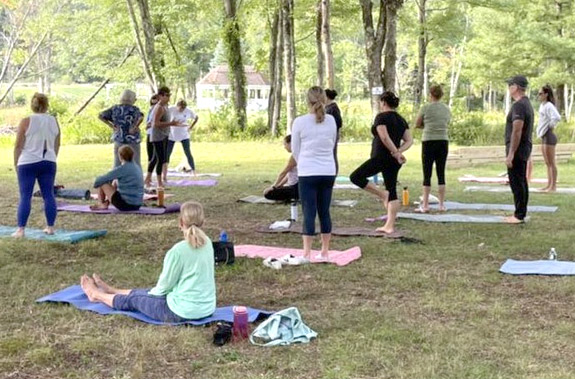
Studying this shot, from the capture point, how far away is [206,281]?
458 centimetres

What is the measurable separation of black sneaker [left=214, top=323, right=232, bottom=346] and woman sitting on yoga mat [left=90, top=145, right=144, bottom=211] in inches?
209

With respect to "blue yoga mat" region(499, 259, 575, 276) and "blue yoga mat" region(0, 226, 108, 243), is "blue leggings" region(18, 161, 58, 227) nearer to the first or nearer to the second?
"blue yoga mat" region(0, 226, 108, 243)

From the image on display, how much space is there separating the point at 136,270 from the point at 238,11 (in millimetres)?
20788

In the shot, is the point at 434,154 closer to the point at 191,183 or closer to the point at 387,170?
the point at 387,170

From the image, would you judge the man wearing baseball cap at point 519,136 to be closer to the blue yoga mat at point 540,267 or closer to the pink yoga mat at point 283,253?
the blue yoga mat at point 540,267

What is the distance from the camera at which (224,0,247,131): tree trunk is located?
25.0 meters

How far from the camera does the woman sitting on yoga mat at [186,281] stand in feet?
14.7

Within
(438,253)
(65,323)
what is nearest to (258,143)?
(438,253)

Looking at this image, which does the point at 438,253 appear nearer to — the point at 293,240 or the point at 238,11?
the point at 293,240

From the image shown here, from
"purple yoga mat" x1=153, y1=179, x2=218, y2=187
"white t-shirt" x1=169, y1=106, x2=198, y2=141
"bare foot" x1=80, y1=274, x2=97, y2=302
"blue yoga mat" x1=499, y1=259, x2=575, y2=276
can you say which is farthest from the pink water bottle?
"white t-shirt" x1=169, y1=106, x2=198, y2=141

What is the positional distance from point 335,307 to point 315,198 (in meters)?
1.56

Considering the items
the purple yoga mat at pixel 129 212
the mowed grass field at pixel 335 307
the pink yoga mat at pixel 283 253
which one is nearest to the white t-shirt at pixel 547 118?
the mowed grass field at pixel 335 307

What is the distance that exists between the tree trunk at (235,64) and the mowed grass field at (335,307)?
16101 millimetres

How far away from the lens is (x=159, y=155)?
452 inches
